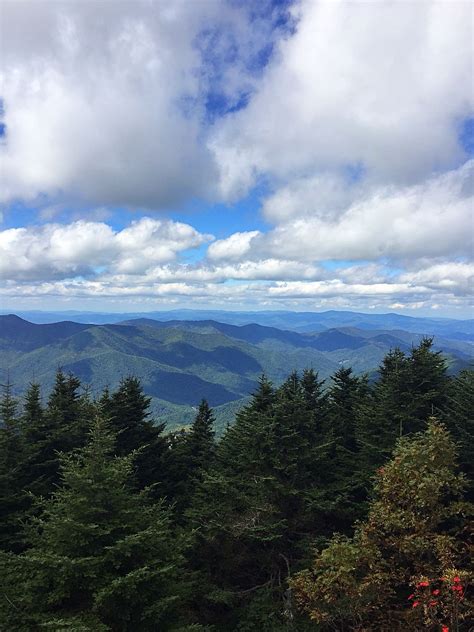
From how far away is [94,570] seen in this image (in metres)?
11.0

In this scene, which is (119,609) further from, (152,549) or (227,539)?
(227,539)

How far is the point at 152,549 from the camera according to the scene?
12195mm

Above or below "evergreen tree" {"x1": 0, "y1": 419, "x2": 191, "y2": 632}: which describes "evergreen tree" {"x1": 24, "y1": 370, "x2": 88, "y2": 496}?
below

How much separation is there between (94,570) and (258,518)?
933cm

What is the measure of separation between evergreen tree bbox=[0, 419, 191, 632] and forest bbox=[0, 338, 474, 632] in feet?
0.18

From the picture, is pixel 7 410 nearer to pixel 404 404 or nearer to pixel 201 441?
pixel 201 441

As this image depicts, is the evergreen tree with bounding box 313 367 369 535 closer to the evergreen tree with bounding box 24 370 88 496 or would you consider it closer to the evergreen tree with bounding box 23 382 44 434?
the evergreen tree with bounding box 24 370 88 496

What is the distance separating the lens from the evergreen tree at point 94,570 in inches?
419

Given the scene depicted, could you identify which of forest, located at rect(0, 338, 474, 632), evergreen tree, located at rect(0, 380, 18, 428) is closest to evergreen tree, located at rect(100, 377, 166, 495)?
forest, located at rect(0, 338, 474, 632)

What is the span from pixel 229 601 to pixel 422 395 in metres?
14.3

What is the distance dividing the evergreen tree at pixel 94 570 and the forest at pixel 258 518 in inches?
2.2

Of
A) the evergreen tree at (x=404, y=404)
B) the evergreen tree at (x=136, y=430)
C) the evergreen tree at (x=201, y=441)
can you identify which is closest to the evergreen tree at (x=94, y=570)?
the evergreen tree at (x=404, y=404)

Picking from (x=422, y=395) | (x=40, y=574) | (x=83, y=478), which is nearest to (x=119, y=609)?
(x=40, y=574)

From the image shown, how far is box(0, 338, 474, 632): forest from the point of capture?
1116 centimetres
